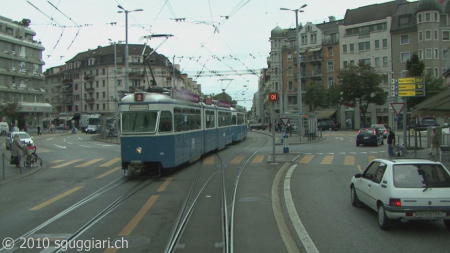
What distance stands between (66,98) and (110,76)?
19.4 meters

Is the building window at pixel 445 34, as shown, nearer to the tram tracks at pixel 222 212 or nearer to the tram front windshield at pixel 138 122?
the tram tracks at pixel 222 212

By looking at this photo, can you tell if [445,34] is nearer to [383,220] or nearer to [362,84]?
[362,84]

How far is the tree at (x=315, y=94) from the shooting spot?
6850 cm

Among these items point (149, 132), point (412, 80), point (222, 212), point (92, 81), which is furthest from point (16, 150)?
point (92, 81)

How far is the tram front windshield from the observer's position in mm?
14125

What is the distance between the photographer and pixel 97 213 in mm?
8898

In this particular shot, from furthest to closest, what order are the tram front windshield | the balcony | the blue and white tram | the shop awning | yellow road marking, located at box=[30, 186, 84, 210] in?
the balcony < the shop awning < the tram front windshield < the blue and white tram < yellow road marking, located at box=[30, 186, 84, 210]

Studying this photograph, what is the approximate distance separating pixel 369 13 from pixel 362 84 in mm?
18005

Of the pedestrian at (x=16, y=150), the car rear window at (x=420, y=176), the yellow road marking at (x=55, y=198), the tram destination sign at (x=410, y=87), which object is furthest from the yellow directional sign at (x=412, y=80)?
the pedestrian at (x=16, y=150)

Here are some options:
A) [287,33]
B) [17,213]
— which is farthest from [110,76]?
[17,213]

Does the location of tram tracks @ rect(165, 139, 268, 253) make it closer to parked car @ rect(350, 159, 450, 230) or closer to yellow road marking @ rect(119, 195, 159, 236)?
yellow road marking @ rect(119, 195, 159, 236)

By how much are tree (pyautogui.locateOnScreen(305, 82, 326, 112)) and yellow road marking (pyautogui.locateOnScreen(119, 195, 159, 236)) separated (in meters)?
60.9

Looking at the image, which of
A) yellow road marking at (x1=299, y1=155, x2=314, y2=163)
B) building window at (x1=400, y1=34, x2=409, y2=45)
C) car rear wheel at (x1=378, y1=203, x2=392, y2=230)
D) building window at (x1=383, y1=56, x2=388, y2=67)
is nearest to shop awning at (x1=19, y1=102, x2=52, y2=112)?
yellow road marking at (x1=299, y1=155, x2=314, y2=163)

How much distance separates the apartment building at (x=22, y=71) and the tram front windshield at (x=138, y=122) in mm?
54295
